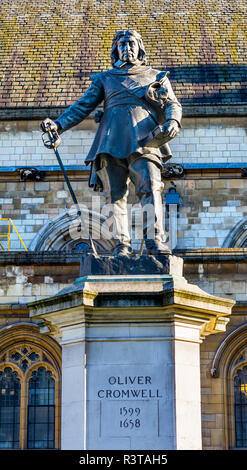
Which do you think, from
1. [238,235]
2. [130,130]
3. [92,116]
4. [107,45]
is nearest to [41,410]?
[130,130]

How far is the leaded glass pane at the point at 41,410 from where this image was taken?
12.9 metres

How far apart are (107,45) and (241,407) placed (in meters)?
15.1

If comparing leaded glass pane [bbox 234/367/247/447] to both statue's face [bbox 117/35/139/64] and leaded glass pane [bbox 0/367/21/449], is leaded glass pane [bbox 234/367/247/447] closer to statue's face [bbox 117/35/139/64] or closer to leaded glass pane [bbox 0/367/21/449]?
leaded glass pane [bbox 0/367/21/449]

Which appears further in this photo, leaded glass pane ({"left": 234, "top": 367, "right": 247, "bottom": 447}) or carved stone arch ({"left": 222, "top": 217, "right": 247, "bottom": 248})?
carved stone arch ({"left": 222, "top": 217, "right": 247, "bottom": 248})

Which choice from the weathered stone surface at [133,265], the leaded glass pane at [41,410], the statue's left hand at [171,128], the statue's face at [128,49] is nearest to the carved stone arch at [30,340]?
the leaded glass pane at [41,410]

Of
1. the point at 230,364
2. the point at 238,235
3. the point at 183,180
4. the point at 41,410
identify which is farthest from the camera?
the point at 183,180

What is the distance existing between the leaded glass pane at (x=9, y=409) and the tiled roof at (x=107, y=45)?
11355 mm

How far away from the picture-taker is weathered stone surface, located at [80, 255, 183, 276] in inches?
315

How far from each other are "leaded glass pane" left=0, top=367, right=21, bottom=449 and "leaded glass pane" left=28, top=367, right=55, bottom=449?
205 millimetres

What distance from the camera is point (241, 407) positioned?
41.6 ft

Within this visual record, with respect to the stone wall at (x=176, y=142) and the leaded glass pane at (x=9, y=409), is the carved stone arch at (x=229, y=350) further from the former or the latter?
the stone wall at (x=176, y=142)

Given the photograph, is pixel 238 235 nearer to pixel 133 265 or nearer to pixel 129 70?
pixel 129 70

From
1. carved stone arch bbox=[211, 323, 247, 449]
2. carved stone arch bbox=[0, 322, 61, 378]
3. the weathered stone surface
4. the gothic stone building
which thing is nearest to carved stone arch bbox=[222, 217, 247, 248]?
the gothic stone building
